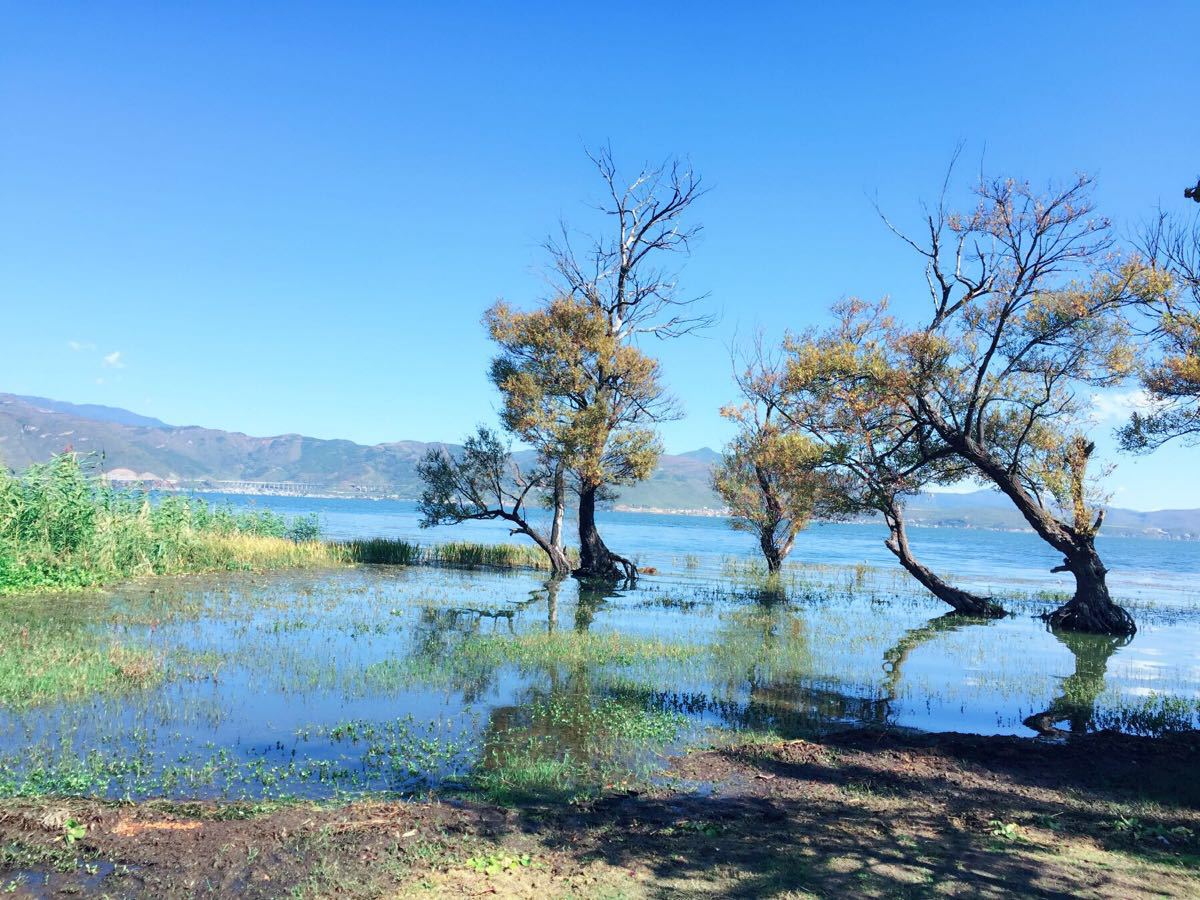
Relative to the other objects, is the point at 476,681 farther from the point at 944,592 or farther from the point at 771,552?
the point at 771,552

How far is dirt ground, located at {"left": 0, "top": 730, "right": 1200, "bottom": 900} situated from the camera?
6172 mm

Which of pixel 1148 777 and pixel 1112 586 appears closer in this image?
pixel 1148 777

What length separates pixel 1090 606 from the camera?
2584cm

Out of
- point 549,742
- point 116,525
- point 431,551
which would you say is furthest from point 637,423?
point 549,742

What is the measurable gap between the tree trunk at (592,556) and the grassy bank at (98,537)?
37.4 ft

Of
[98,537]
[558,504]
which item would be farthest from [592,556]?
[98,537]

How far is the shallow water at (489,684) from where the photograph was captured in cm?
936

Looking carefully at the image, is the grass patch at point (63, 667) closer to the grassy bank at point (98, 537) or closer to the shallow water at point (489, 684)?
the shallow water at point (489, 684)

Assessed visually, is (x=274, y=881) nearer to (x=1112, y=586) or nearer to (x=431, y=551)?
(x=431, y=551)

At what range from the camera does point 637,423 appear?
37438 mm

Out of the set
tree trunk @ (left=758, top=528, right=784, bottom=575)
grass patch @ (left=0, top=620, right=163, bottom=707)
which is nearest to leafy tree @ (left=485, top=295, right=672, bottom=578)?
tree trunk @ (left=758, top=528, right=784, bottom=575)

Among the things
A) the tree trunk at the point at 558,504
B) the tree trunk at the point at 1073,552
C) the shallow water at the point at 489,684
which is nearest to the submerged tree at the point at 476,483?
the tree trunk at the point at 558,504

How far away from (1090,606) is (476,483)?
2514cm

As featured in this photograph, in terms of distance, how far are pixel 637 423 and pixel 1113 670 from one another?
2229 cm
